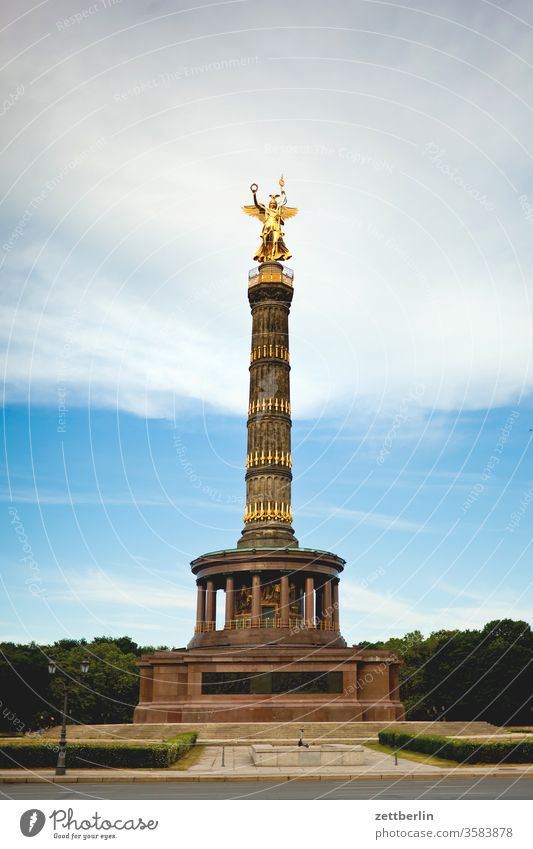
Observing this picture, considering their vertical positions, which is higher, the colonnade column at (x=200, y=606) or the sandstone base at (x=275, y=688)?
the colonnade column at (x=200, y=606)

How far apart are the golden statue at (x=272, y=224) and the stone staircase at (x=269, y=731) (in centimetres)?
3134

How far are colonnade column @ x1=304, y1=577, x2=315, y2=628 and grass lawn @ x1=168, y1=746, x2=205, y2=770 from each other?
13.1 metres

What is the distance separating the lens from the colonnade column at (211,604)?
1928 inches

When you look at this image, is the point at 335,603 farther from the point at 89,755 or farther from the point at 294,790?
the point at 294,790

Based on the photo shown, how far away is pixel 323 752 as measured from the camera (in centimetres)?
2503

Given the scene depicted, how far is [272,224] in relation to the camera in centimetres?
5622

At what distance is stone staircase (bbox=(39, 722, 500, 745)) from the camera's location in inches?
1462

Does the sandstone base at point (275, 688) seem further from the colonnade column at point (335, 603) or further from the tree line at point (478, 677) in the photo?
the tree line at point (478, 677)

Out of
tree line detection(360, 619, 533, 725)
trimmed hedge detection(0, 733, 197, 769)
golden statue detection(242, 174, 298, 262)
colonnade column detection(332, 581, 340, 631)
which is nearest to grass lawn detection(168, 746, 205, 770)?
trimmed hedge detection(0, 733, 197, 769)

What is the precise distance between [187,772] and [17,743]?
675cm

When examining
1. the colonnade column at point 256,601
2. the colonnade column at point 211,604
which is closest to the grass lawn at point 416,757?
the colonnade column at point 256,601

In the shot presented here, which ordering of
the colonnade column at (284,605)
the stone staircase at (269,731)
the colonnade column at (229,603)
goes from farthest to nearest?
the colonnade column at (229,603) → the colonnade column at (284,605) → the stone staircase at (269,731)
